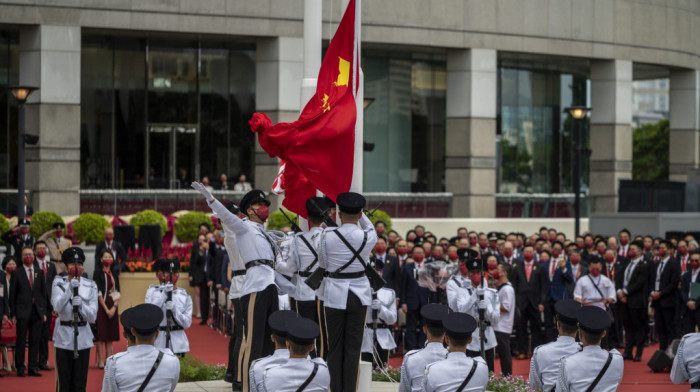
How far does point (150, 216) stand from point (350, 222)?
18.1 m

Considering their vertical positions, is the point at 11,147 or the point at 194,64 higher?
the point at 194,64

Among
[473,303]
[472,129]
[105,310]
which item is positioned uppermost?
[472,129]

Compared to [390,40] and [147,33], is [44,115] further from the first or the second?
[390,40]

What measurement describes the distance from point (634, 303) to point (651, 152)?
225ft

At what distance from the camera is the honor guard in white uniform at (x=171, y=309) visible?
16.2 m

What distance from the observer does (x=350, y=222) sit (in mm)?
11406

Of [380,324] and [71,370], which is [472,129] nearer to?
[380,324]

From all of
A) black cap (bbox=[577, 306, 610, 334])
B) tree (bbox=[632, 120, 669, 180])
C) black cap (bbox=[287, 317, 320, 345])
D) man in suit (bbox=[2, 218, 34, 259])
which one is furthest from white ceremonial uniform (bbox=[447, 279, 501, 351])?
tree (bbox=[632, 120, 669, 180])

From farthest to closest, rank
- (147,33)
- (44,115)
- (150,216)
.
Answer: (147,33) < (44,115) < (150,216)

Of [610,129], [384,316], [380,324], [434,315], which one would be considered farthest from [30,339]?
[610,129]

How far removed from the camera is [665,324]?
21.0m

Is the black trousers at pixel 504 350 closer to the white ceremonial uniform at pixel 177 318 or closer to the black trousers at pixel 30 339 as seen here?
the white ceremonial uniform at pixel 177 318

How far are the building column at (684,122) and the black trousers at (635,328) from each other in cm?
2330

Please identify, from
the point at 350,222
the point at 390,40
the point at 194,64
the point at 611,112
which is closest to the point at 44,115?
the point at 194,64
